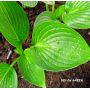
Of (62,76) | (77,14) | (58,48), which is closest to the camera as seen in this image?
(58,48)

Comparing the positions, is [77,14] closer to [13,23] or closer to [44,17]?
[44,17]

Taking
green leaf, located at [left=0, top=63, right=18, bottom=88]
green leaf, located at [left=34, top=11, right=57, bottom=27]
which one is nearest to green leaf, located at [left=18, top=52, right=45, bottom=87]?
green leaf, located at [left=0, top=63, right=18, bottom=88]

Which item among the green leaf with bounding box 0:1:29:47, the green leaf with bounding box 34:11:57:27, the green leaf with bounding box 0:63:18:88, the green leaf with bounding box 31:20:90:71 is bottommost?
the green leaf with bounding box 0:63:18:88

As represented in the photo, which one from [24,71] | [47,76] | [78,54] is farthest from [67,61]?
[47,76]

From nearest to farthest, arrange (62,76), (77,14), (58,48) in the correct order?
(58,48)
(77,14)
(62,76)

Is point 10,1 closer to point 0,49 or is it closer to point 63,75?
point 0,49

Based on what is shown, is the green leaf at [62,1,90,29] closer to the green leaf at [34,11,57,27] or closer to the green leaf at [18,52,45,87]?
the green leaf at [34,11,57,27]

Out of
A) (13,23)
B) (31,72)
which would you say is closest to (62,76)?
(31,72)

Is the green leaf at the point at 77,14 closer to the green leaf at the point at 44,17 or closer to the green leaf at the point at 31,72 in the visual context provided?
the green leaf at the point at 44,17
